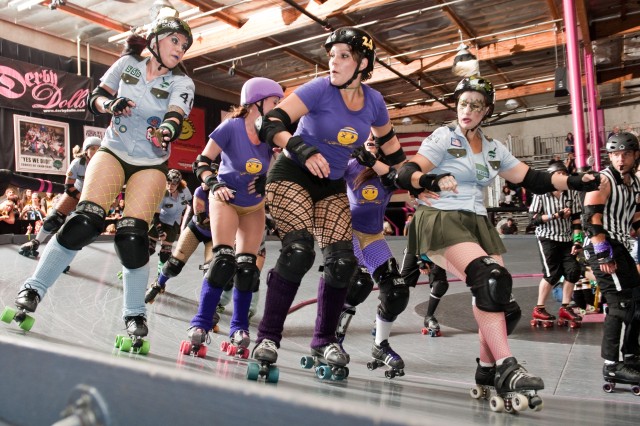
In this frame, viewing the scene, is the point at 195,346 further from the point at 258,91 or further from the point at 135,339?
the point at 258,91

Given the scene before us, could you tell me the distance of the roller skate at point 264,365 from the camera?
2312 millimetres

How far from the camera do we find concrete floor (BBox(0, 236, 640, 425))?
92cm

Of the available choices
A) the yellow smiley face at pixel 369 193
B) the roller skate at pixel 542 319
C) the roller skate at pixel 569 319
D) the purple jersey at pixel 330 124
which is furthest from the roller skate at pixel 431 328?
the purple jersey at pixel 330 124

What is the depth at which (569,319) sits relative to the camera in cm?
561

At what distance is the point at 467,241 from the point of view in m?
2.54

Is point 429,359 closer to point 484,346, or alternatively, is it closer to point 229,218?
point 484,346

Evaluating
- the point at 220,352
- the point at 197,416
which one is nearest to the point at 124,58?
the point at 220,352

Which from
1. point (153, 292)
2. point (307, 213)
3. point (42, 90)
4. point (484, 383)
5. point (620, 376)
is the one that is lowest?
point (620, 376)

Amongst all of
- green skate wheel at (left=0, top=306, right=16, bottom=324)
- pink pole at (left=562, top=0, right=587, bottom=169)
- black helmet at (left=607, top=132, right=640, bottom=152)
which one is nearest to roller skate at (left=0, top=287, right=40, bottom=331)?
green skate wheel at (left=0, top=306, right=16, bottom=324)

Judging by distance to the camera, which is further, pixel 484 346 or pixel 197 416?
pixel 484 346

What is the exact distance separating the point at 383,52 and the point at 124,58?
43.1 ft

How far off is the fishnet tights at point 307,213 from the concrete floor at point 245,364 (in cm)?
66

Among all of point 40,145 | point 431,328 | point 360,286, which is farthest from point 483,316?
point 40,145

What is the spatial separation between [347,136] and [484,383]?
1277mm
